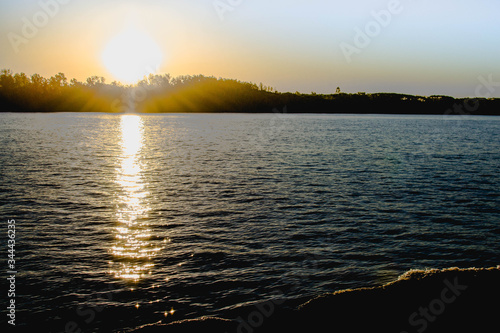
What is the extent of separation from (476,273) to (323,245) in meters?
7.05

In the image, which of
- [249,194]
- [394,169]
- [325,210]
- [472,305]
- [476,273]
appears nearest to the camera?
[472,305]

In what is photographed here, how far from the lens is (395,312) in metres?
11.9

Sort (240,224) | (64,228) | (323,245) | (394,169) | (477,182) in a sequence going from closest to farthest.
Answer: (323,245) → (64,228) → (240,224) → (477,182) → (394,169)

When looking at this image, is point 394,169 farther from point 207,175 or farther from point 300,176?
point 207,175

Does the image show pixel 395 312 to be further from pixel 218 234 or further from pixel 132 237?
pixel 132 237

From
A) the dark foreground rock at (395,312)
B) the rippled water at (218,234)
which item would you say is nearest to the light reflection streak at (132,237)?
Answer: the rippled water at (218,234)

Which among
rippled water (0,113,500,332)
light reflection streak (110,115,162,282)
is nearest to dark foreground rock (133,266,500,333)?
rippled water (0,113,500,332)

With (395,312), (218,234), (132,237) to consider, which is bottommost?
(132,237)

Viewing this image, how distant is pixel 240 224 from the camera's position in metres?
22.9

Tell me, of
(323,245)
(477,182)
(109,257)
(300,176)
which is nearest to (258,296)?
(323,245)

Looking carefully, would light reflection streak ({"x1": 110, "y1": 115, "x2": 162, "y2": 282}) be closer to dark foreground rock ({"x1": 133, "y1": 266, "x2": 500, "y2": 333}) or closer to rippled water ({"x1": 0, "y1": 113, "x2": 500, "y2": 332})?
rippled water ({"x1": 0, "y1": 113, "x2": 500, "y2": 332})

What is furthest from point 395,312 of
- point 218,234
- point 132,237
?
point 132,237

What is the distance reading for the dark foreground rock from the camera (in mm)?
11141

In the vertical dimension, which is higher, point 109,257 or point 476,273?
point 476,273
